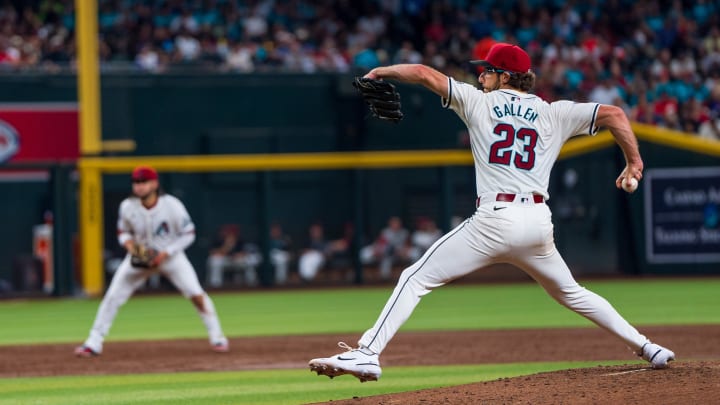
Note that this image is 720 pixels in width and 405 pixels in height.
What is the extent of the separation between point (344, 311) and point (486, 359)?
18.7 ft

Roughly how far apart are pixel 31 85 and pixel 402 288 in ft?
53.0

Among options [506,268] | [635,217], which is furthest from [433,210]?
[635,217]

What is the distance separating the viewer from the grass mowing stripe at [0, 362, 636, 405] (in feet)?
25.9

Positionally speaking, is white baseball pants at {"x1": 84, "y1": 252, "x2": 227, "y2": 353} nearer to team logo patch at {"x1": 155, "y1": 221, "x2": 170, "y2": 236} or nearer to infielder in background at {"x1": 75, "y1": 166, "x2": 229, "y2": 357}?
infielder in background at {"x1": 75, "y1": 166, "x2": 229, "y2": 357}

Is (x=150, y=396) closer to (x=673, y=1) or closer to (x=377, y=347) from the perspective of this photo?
(x=377, y=347)

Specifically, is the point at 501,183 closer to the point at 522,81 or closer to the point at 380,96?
the point at 522,81

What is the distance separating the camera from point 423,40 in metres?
24.8

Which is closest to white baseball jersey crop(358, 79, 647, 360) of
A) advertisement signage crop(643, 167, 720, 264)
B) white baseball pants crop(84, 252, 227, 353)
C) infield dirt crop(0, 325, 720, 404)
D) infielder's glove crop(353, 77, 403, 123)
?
infielder's glove crop(353, 77, 403, 123)

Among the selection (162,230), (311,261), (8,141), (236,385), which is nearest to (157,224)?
(162,230)

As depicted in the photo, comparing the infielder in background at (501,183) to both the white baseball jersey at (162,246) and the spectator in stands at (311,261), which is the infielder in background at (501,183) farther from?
the spectator in stands at (311,261)

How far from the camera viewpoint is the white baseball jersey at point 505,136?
6484 mm

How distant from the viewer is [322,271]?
66.0ft

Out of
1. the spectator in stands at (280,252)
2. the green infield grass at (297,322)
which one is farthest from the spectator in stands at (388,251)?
the spectator in stands at (280,252)

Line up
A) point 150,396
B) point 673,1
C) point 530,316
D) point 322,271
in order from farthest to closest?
point 673,1 → point 322,271 → point 530,316 → point 150,396
